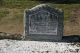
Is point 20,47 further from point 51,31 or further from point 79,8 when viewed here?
point 79,8

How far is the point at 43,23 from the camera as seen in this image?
14930 mm

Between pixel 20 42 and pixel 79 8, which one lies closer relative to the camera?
pixel 20 42

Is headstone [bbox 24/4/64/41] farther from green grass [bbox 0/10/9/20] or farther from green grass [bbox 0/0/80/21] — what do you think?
green grass [bbox 0/0/80/21]

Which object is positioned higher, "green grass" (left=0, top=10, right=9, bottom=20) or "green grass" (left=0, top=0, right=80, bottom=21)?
"green grass" (left=0, top=0, right=80, bottom=21)

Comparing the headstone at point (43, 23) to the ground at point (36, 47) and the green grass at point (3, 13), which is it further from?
the green grass at point (3, 13)

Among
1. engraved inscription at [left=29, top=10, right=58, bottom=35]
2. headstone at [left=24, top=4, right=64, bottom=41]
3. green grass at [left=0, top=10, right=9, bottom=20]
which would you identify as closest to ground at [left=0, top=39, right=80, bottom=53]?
headstone at [left=24, top=4, right=64, bottom=41]

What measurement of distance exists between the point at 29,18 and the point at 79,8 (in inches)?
253

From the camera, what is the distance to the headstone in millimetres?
Answer: 14734

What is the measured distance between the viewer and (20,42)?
1491 centimetres

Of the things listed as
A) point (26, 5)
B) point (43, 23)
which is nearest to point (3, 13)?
point (26, 5)

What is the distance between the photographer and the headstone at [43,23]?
14.7 m

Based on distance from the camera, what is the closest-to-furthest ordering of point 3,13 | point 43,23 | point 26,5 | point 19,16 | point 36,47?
point 36,47 < point 43,23 < point 19,16 < point 3,13 < point 26,5

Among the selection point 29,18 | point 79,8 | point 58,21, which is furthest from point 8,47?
point 79,8

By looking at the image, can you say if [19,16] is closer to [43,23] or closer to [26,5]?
[26,5]
